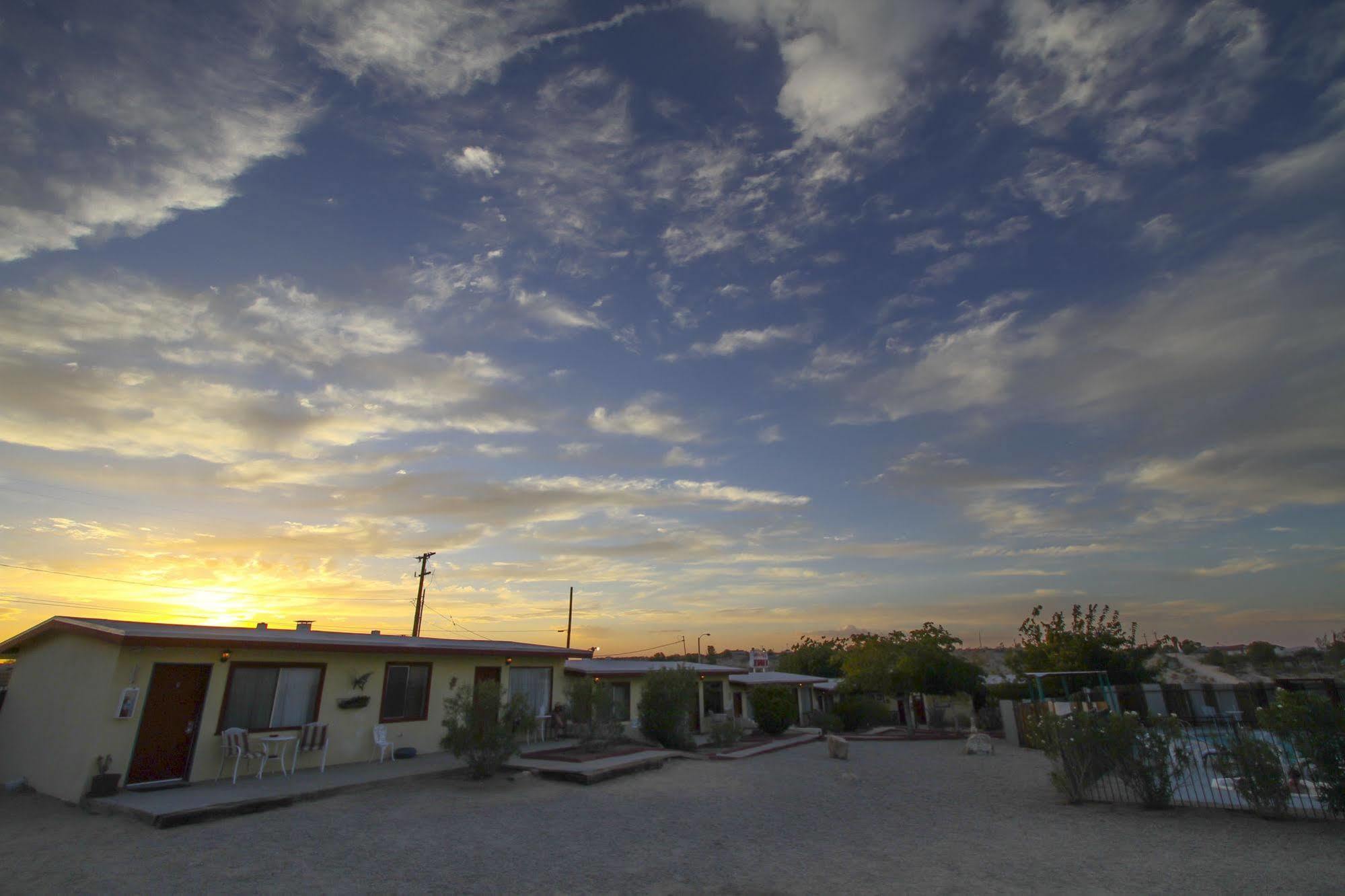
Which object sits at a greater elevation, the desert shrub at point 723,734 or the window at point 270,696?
the window at point 270,696

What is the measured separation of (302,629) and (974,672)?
29.3m

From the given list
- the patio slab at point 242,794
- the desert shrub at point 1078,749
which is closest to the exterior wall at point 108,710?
the patio slab at point 242,794

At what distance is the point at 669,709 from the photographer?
18766 millimetres

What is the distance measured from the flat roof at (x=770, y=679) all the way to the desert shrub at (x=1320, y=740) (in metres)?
17.9

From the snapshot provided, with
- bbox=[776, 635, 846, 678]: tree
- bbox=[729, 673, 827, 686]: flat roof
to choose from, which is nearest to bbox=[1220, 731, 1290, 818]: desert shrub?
bbox=[729, 673, 827, 686]: flat roof

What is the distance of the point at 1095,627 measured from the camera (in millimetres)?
28547

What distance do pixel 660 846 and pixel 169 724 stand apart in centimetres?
909

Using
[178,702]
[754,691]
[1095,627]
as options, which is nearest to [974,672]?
[1095,627]

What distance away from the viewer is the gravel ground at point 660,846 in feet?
23.1

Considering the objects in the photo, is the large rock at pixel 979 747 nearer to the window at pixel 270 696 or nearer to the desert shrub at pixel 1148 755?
the desert shrub at pixel 1148 755

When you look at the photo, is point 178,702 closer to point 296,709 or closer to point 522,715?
point 296,709

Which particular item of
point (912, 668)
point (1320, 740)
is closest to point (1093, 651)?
point (912, 668)

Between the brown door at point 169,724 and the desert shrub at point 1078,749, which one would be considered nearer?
the brown door at point 169,724

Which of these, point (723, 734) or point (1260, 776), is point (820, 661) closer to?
point (723, 734)
